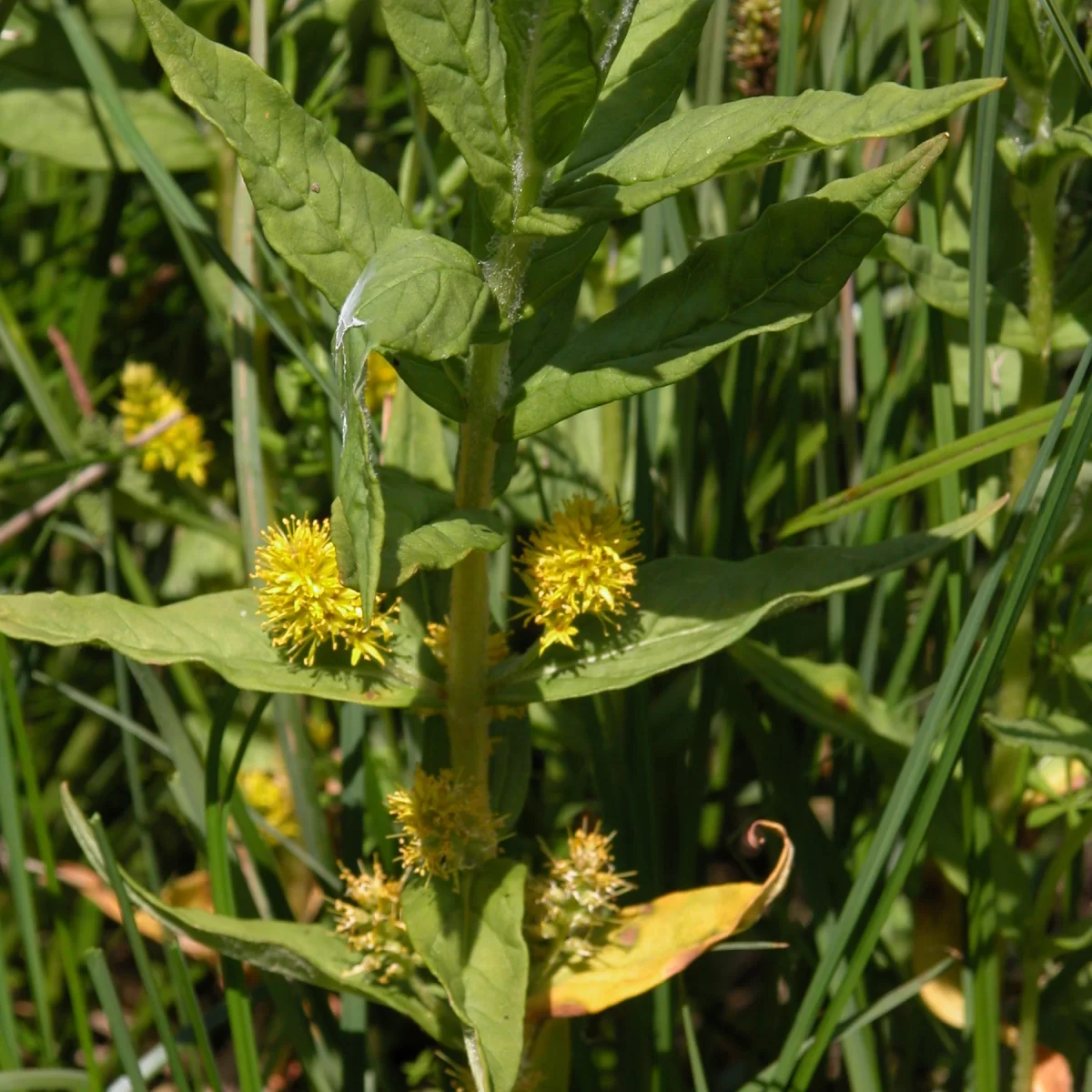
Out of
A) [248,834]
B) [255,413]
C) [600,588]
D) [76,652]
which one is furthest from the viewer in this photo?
[76,652]

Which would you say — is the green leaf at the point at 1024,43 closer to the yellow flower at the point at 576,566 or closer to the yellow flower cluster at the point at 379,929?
the yellow flower at the point at 576,566

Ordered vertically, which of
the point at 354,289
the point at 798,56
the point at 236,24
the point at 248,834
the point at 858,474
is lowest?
the point at 248,834

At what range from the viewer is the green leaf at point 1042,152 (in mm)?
905

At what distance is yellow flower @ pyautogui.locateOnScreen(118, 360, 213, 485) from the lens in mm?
1381

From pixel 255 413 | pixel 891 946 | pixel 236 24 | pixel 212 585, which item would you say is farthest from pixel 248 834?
pixel 236 24

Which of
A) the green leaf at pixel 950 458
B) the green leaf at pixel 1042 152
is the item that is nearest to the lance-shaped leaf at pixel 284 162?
the green leaf at pixel 950 458

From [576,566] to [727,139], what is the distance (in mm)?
297

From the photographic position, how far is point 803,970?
121cm

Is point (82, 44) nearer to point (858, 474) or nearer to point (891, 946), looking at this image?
point (858, 474)

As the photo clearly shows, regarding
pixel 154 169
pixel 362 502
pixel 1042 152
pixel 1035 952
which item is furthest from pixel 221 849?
pixel 1042 152

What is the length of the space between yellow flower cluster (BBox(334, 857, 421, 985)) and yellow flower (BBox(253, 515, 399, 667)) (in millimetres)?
192

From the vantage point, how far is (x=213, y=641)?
84cm

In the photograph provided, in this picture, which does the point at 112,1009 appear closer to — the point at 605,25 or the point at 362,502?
the point at 362,502

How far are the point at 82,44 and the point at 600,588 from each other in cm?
69
